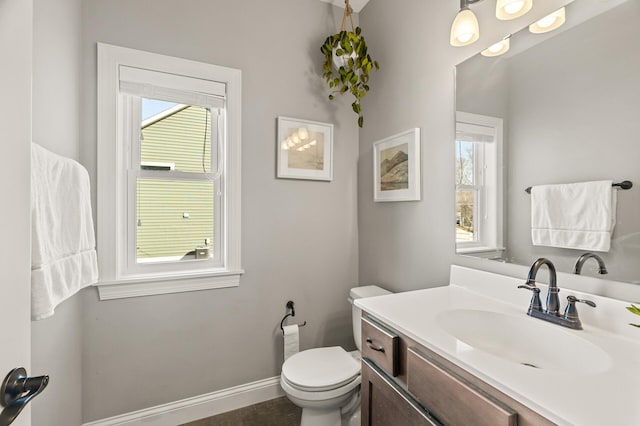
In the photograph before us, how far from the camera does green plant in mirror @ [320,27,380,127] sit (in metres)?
1.87

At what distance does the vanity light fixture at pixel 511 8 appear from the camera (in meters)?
1.13

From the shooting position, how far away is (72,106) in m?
1.42

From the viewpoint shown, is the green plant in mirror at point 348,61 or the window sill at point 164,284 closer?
the window sill at point 164,284

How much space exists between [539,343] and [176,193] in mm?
1898

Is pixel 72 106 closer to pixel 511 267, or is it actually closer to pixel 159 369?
pixel 159 369

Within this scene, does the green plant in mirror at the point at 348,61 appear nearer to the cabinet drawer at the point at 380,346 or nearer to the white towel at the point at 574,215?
the white towel at the point at 574,215

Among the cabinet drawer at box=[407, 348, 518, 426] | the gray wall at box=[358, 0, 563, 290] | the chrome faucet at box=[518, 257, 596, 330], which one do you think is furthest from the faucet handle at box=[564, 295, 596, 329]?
the cabinet drawer at box=[407, 348, 518, 426]

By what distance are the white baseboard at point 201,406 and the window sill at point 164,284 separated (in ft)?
2.15

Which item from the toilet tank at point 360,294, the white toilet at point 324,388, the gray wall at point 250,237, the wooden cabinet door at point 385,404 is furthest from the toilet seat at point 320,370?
the gray wall at point 250,237

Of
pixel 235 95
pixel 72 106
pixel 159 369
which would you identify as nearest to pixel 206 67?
pixel 235 95

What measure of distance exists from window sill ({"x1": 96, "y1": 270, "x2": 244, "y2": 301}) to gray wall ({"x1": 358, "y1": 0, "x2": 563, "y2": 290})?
3.24ft

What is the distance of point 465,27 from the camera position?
129 centimetres

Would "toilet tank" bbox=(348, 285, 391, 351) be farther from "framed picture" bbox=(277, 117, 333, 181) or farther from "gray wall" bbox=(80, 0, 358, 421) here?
"framed picture" bbox=(277, 117, 333, 181)

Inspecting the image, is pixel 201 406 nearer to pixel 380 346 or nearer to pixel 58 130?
pixel 380 346
